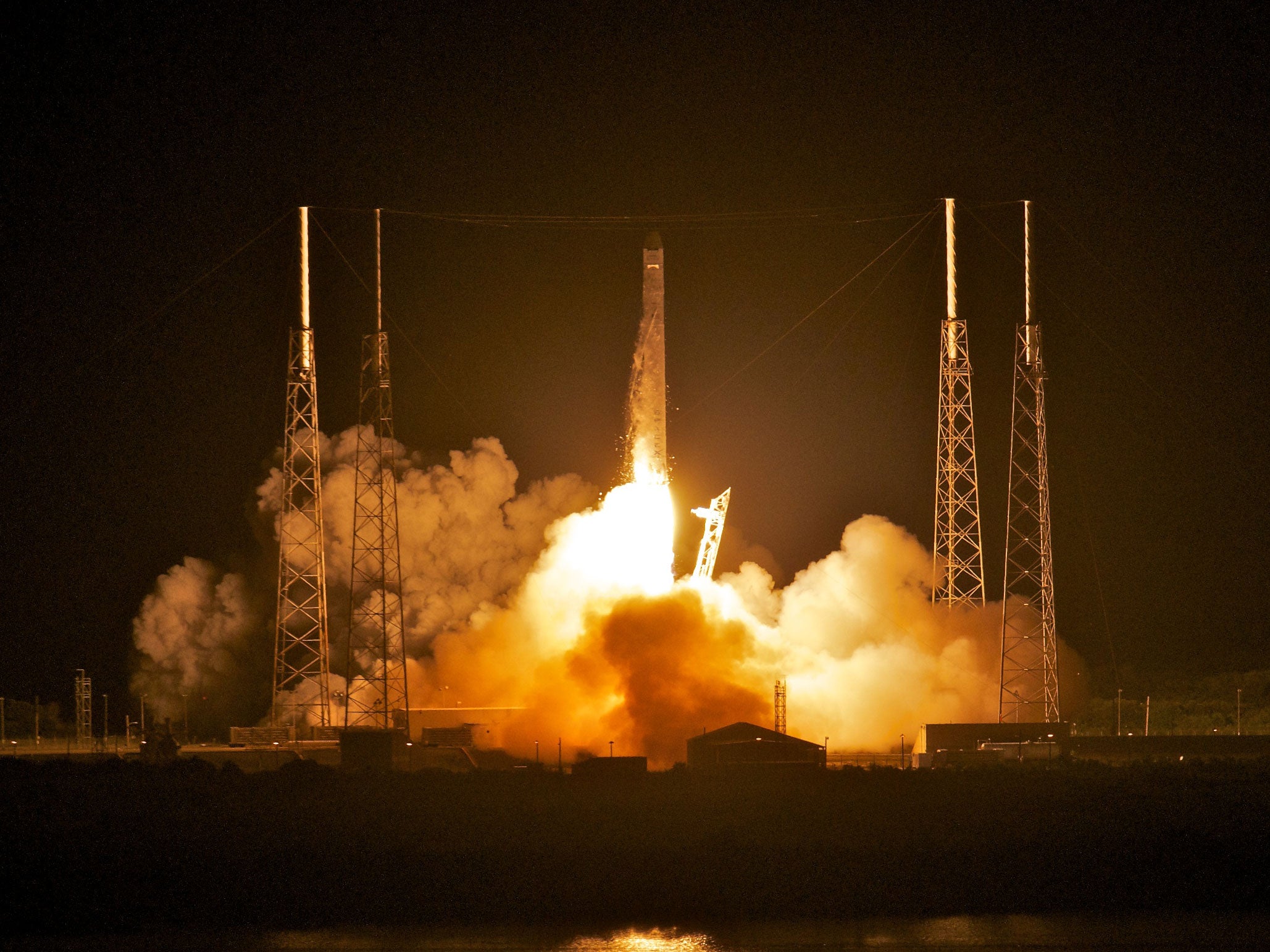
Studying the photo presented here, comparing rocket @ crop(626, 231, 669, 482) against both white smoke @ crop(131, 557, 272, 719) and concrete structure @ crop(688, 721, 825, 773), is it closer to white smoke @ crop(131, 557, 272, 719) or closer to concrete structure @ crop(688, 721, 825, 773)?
concrete structure @ crop(688, 721, 825, 773)

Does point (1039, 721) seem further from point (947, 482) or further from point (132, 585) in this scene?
point (132, 585)

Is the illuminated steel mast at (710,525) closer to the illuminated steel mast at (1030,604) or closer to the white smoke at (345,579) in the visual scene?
the white smoke at (345,579)

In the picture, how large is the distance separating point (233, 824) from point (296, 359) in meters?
15.9

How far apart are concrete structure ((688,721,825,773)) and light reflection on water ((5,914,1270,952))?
11.4m

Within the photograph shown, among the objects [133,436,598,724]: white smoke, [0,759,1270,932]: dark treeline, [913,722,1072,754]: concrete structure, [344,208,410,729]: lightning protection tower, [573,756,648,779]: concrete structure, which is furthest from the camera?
[133,436,598,724]: white smoke

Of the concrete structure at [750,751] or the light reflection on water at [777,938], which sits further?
the concrete structure at [750,751]

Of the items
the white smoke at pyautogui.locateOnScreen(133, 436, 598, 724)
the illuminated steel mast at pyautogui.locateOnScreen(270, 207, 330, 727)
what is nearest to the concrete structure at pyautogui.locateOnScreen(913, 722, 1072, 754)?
the illuminated steel mast at pyautogui.locateOnScreen(270, 207, 330, 727)

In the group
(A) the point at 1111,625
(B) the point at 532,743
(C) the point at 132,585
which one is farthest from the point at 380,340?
(A) the point at 1111,625

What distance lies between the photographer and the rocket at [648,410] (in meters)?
54.1

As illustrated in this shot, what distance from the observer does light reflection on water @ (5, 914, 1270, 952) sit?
29.8 meters

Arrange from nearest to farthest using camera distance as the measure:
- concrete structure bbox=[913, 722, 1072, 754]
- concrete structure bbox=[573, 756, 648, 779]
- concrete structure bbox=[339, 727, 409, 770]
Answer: concrete structure bbox=[573, 756, 648, 779], concrete structure bbox=[339, 727, 409, 770], concrete structure bbox=[913, 722, 1072, 754]

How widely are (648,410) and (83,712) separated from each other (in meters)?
24.9

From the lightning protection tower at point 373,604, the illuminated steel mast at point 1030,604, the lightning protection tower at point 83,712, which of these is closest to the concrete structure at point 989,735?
the illuminated steel mast at point 1030,604

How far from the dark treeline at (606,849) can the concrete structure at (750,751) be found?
1.20 m
